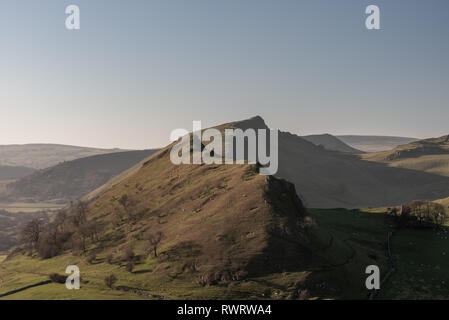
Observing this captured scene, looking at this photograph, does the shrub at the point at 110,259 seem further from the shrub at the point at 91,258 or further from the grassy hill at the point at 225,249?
the shrub at the point at 91,258

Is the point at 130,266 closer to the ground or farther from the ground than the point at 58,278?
farther from the ground

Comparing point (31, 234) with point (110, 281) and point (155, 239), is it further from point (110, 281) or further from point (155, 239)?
point (110, 281)

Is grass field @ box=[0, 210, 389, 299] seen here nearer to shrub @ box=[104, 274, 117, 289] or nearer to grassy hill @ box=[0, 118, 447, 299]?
grassy hill @ box=[0, 118, 447, 299]

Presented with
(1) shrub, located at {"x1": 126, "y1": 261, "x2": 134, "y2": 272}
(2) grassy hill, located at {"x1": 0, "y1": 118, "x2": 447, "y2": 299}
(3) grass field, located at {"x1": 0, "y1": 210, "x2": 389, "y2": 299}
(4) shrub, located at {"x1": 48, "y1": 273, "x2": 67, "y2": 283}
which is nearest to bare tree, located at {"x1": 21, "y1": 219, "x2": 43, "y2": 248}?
(2) grassy hill, located at {"x1": 0, "y1": 118, "x2": 447, "y2": 299}

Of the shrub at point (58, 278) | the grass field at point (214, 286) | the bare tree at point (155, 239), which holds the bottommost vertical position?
the shrub at point (58, 278)

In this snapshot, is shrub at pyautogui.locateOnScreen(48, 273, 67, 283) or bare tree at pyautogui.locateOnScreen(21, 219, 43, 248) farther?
bare tree at pyautogui.locateOnScreen(21, 219, 43, 248)

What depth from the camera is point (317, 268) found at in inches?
3273

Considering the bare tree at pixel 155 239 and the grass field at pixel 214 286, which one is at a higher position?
the bare tree at pixel 155 239

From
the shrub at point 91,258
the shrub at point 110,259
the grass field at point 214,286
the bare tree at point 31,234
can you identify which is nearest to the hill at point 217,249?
the shrub at point 110,259

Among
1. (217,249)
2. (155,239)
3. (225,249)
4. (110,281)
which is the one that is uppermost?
(155,239)

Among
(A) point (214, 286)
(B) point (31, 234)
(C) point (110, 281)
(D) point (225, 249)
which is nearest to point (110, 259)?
(C) point (110, 281)
